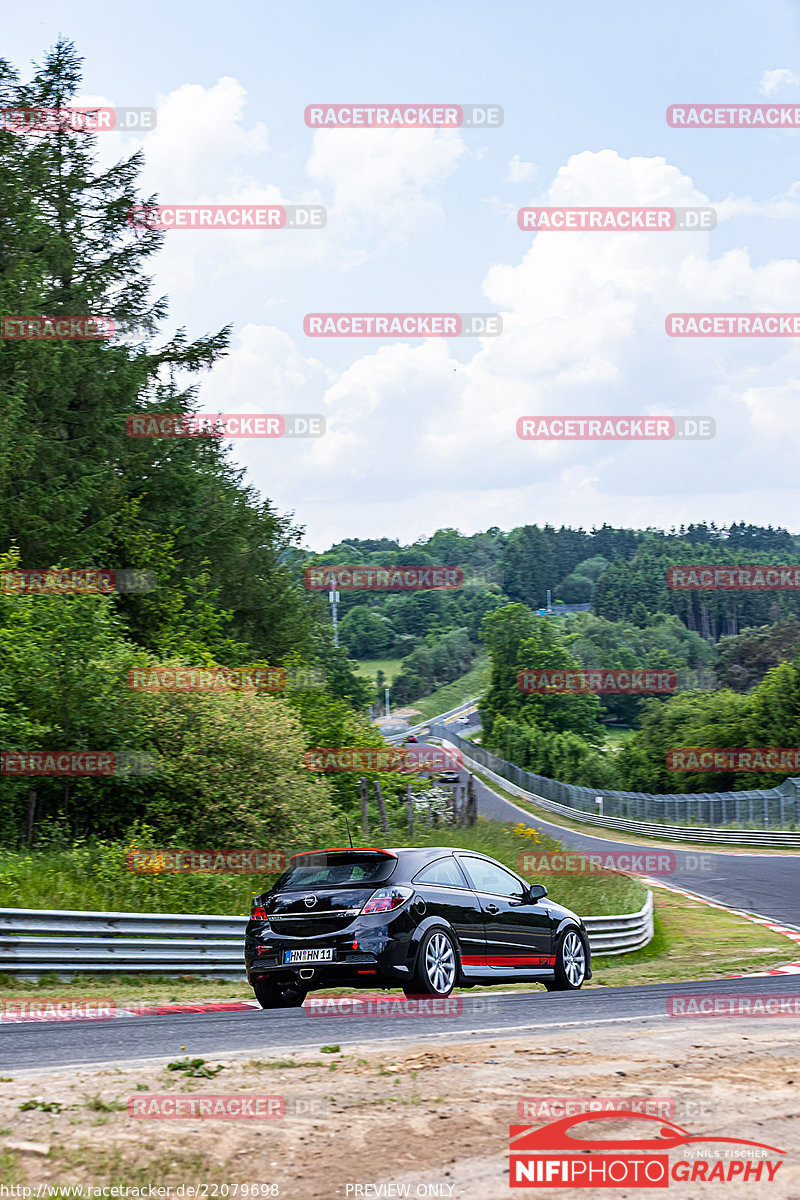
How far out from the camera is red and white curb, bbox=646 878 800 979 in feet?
47.3

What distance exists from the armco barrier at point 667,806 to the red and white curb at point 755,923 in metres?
13.6

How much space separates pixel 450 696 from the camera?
18062cm

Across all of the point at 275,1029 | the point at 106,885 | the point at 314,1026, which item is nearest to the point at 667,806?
the point at 106,885

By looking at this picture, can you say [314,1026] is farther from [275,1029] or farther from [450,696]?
[450,696]

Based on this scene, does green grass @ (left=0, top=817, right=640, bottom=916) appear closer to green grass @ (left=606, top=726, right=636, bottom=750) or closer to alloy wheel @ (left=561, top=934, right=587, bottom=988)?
alloy wheel @ (left=561, top=934, right=587, bottom=988)

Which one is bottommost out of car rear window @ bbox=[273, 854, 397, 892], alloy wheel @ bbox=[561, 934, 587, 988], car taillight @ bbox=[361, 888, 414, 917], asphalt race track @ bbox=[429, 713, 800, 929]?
asphalt race track @ bbox=[429, 713, 800, 929]

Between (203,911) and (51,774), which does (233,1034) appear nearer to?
(203,911)

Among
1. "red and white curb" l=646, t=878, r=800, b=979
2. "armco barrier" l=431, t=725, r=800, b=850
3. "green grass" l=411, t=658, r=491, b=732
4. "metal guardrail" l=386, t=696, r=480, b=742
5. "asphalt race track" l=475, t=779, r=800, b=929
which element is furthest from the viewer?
"green grass" l=411, t=658, r=491, b=732

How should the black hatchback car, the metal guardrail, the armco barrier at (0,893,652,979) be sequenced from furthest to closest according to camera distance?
the metal guardrail → the armco barrier at (0,893,652,979) → the black hatchback car

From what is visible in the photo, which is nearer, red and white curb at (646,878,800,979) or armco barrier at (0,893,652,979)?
armco barrier at (0,893,652,979)

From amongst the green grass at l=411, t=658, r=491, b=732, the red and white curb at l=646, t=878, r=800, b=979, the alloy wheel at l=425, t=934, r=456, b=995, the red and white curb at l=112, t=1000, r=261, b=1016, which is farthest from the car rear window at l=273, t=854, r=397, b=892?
the green grass at l=411, t=658, r=491, b=732

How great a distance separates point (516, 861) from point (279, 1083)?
18.5m

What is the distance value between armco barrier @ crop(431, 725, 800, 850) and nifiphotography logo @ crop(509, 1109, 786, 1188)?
138ft

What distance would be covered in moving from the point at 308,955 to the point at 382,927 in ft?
2.15
